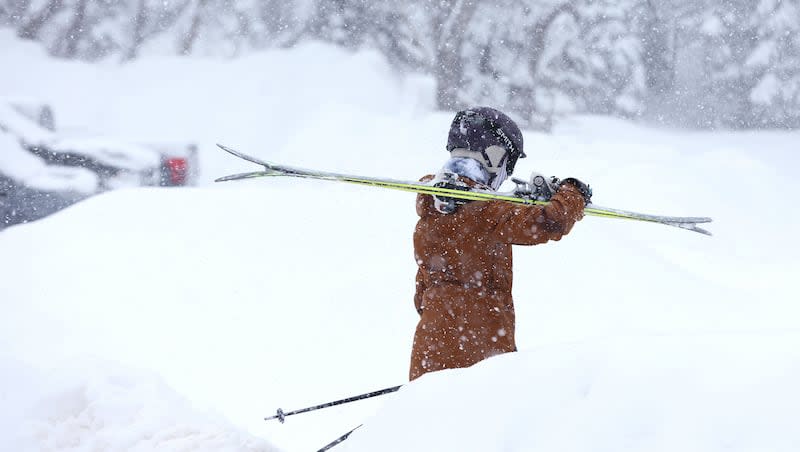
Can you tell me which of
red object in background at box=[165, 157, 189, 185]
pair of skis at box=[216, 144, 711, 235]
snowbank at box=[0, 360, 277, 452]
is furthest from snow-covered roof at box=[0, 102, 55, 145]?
pair of skis at box=[216, 144, 711, 235]

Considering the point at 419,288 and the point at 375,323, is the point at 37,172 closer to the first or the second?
the point at 375,323

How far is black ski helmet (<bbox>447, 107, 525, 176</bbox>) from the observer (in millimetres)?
3082

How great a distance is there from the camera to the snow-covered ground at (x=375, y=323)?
71.9 inches

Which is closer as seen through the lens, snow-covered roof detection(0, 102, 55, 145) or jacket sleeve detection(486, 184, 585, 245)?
jacket sleeve detection(486, 184, 585, 245)

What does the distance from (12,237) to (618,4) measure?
2272 cm

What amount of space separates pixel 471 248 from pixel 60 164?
10265 millimetres

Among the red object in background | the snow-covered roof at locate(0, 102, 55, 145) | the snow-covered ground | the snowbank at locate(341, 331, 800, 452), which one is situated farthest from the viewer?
the red object in background

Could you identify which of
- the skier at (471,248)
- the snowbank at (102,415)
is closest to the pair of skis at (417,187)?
the skier at (471,248)

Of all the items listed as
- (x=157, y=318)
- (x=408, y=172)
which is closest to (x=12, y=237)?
(x=157, y=318)

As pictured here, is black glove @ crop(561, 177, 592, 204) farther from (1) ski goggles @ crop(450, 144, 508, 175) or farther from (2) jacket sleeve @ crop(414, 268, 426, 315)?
(2) jacket sleeve @ crop(414, 268, 426, 315)

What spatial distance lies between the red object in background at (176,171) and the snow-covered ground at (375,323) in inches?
106

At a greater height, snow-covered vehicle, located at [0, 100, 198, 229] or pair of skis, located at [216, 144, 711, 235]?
snow-covered vehicle, located at [0, 100, 198, 229]

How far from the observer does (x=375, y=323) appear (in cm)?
666

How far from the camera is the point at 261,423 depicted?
5.20 metres
